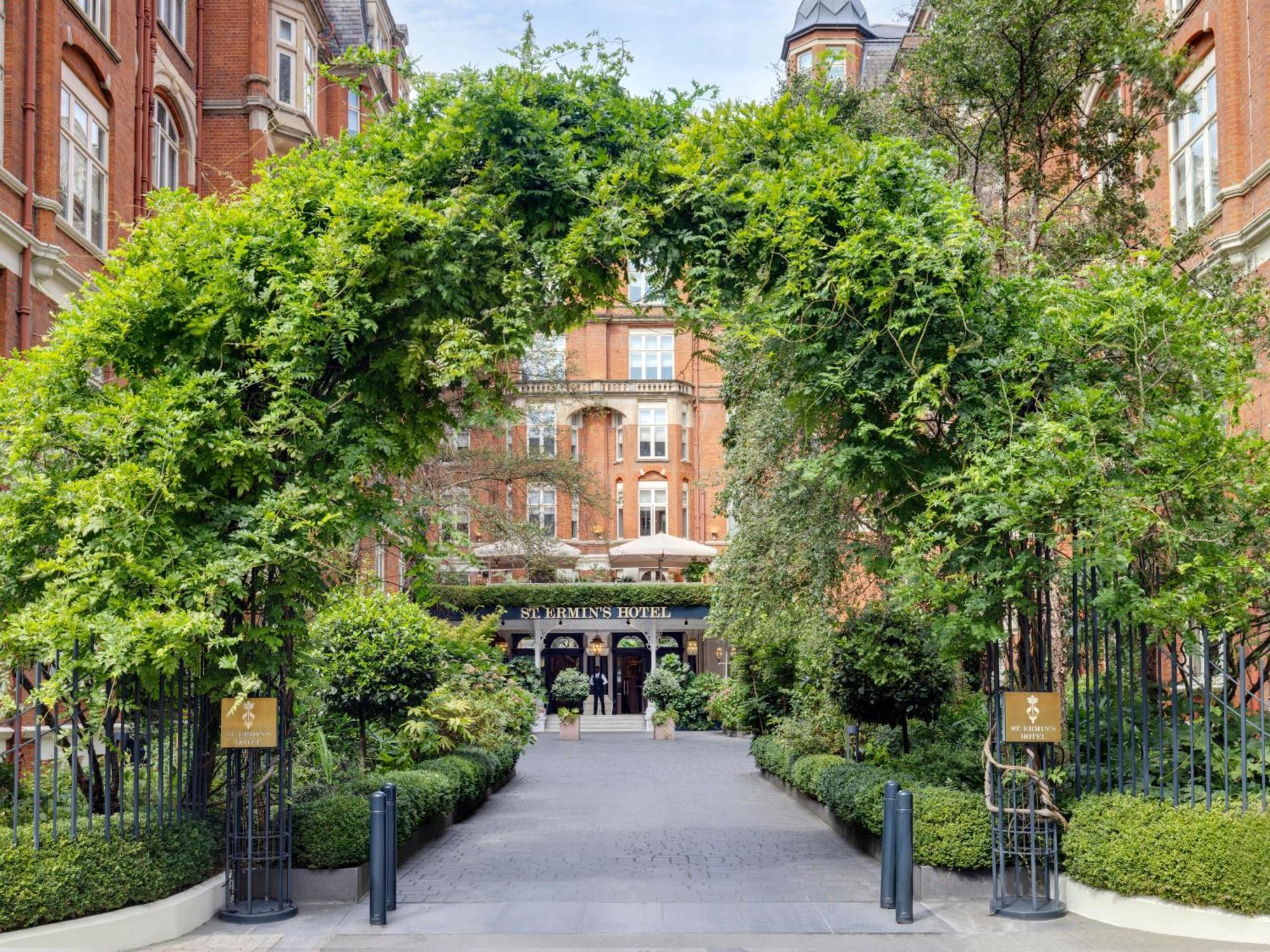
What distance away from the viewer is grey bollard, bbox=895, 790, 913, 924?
9.84 metres

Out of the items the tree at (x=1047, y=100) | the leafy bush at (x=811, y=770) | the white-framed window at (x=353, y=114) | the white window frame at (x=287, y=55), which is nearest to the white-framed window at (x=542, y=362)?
the white-framed window at (x=353, y=114)

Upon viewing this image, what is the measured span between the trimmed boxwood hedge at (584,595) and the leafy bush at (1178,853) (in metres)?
31.3

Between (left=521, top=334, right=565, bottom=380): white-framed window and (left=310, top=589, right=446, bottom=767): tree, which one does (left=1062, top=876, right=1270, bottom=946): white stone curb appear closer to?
(left=310, top=589, right=446, bottom=767): tree

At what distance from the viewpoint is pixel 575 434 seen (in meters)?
55.5

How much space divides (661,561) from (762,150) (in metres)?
32.4

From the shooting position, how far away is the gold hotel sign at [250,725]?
10.0 meters

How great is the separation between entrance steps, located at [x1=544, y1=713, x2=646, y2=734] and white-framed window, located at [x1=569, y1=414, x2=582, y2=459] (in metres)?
15.9

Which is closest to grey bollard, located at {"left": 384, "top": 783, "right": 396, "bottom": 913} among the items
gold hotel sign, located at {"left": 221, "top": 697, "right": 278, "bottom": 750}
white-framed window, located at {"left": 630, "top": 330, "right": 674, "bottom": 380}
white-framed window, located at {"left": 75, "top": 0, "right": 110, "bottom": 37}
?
gold hotel sign, located at {"left": 221, "top": 697, "right": 278, "bottom": 750}

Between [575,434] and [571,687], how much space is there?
19.2 metres

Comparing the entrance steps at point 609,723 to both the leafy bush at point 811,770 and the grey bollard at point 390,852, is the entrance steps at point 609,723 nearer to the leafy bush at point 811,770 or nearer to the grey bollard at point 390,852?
the leafy bush at point 811,770

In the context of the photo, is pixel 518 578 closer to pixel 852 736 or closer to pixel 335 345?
pixel 852 736

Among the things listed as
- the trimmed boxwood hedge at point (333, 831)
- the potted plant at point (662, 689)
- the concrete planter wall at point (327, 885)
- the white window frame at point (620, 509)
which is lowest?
the potted plant at point (662, 689)

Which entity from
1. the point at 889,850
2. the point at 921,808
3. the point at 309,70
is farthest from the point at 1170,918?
the point at 309,70

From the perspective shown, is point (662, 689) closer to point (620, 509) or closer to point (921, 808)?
point (620, 509)
